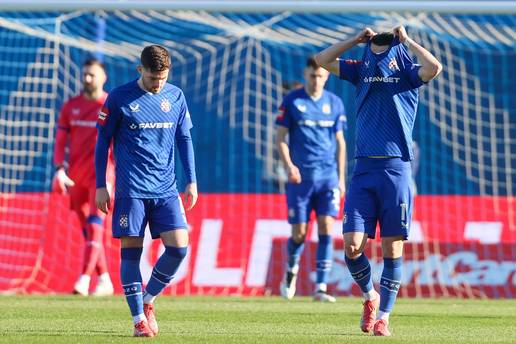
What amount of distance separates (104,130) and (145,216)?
0.66 metres

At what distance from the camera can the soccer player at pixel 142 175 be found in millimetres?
8547

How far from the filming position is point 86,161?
531 inches

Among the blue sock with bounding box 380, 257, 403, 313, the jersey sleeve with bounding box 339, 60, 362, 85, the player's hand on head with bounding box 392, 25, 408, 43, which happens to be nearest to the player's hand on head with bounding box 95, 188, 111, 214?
the jersey sleeve with bounding box 339, 60, 362, 85

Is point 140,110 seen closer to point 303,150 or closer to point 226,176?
point 303,150

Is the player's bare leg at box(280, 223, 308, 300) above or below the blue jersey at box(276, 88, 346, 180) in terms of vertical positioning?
below

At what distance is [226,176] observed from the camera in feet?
71.1

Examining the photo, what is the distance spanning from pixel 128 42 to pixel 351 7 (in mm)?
4758

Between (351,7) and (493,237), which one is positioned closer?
(493,237)

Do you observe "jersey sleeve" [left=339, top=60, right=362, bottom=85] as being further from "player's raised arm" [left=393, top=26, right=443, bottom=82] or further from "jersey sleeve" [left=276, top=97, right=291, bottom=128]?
"jersey sleeve" [left=276, top=97, right=291, bottom=128]

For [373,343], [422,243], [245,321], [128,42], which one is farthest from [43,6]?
[373,343]

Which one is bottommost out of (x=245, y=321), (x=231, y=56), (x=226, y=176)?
(x=245, y=321)

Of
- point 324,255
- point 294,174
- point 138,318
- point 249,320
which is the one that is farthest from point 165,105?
point 324,255

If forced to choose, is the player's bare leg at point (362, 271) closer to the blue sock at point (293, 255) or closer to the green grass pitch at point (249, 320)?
the green grass pitch at point (249, 320)

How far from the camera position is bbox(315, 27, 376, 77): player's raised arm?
880cm
